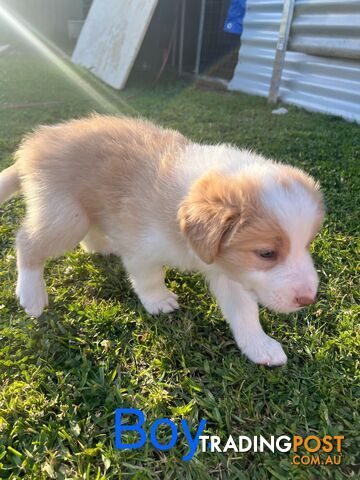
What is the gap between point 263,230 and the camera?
1669 millimetres

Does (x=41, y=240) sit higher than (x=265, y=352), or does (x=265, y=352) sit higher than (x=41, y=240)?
(x=41, y=240)

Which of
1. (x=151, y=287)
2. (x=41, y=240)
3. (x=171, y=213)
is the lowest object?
(x=151, y=287)

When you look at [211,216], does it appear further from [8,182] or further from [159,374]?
[8,182]

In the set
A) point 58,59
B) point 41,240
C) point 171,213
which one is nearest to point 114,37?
point 58,59

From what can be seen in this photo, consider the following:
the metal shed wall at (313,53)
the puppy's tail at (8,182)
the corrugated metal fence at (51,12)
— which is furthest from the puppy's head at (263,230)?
the corrugated metal fence at (51,12)

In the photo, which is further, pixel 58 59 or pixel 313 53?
pixel 58 59

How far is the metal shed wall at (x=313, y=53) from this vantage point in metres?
5.83

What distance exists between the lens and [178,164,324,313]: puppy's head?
65.8 inches

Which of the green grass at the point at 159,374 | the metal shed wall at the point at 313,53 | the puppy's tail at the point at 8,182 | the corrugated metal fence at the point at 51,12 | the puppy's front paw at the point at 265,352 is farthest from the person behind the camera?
the corrugated metal fence at the point at 51,12

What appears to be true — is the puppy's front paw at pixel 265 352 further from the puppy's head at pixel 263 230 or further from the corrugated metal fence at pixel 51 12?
the corrugated metal fence at pixel 51 12

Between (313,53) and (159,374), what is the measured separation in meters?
6.01

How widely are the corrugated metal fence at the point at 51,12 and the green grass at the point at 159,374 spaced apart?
16838 millimetres

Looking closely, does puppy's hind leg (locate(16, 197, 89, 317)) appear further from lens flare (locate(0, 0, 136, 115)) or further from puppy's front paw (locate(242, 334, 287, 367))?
lens flare (locate(0, 0, 136, 115))

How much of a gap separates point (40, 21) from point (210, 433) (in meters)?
19.4
